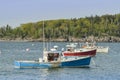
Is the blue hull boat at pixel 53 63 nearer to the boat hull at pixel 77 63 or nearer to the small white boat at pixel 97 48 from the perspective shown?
the boat hull at pixel 77 63

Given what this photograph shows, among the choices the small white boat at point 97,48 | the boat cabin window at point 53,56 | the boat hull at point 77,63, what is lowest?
the small white boat at point 97,48

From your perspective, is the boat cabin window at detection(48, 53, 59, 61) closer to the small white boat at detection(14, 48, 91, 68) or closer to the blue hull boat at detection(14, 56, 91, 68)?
the small white boat at detection(14, 48, 91, 68)

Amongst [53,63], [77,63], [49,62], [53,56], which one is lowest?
[77,63]

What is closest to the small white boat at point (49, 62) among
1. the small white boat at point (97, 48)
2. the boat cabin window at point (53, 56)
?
the boat cabin window at point (53, 56)

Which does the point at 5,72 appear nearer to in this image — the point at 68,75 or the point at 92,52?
the point at 68,75

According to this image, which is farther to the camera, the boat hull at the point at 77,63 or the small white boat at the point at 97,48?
the small white boat at the point at 97,48

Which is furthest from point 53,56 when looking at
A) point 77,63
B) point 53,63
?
point 77,63

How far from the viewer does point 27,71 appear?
61656mm

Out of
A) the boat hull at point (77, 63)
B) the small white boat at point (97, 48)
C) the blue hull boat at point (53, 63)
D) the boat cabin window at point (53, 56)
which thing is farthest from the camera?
the small white boat at point (97, 48)

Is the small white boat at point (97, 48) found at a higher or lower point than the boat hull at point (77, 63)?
lower

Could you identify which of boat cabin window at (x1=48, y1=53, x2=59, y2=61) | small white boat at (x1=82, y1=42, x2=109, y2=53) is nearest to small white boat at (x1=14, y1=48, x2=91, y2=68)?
boat cabin window at (x1=48, y1=53, x2=59, y2=61)

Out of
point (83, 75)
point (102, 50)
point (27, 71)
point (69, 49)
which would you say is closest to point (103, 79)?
point (83, 75)

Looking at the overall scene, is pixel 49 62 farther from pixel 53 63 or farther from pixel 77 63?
pixel 77 63

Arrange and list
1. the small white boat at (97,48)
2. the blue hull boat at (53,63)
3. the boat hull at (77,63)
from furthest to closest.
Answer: the small white boat at (97,48)
the boat hull at (77,63)
the blue hull boat at (53,63)
